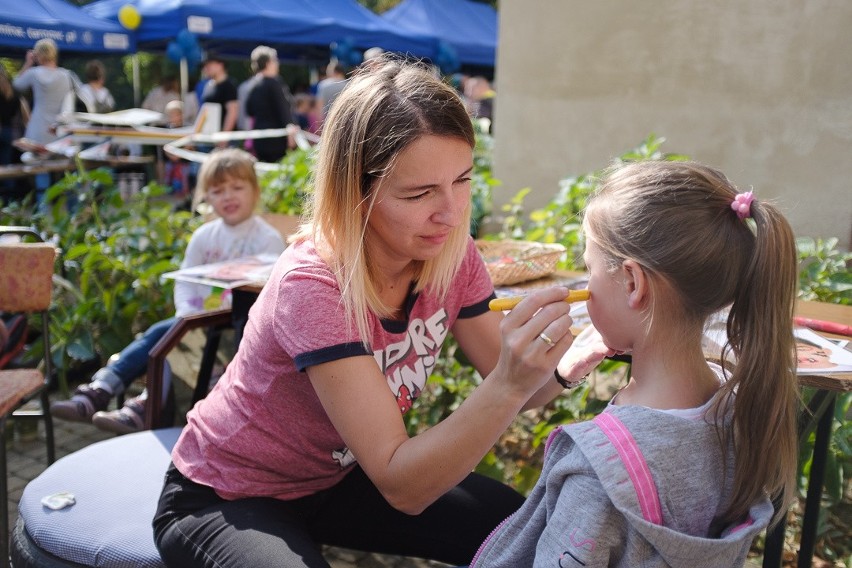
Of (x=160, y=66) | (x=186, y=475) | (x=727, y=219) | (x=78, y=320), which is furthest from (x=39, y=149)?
(x=160, y=66)

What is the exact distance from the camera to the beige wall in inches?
147

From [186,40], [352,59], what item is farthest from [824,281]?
[352,59]

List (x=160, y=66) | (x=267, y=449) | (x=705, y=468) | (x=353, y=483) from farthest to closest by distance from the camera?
(x=160, y=66), (x=353, y=483), (x=267, y=449), (x=705, y=468)

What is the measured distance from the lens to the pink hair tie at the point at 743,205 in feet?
3.85

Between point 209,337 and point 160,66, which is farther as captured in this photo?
point 160,66

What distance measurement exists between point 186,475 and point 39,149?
6580 millimetres

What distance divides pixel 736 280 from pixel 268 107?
7155 millimetres

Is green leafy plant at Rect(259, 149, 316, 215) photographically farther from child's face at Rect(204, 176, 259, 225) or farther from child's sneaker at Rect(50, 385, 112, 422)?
child's sneaker at Rect(50, 385, 112, 422)

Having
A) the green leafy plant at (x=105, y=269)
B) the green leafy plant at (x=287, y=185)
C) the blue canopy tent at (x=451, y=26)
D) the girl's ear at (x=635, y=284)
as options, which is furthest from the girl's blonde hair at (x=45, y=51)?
the girl's ear at (x=635, y=284)

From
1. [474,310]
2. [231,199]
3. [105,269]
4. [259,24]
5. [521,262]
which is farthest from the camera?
[259,24]

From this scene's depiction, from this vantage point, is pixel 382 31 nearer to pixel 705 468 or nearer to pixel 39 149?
pixel 39 149

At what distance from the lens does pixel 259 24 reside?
1057 centimetres

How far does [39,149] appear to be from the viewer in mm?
7258

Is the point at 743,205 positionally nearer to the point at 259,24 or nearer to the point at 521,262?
the point at 521,262
